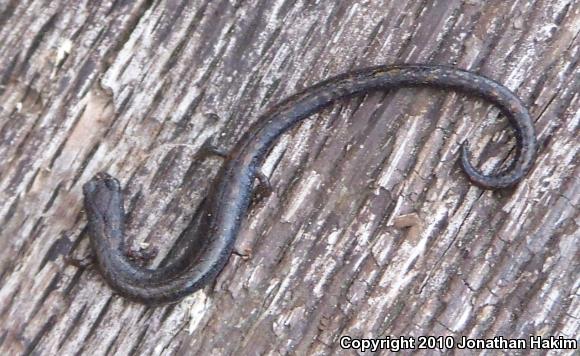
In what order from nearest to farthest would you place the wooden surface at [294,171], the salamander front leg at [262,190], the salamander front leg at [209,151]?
1. the wooden surface at [294,171]
2. the salamander front leg at [262,190]
3. the salamander front leg at [209,151]

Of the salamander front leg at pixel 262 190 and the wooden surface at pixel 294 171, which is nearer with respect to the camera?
the wooden surface at pixel 294 171

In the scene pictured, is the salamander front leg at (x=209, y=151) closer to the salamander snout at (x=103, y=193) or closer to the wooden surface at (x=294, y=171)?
the wooden surface at (x=294, y=171)

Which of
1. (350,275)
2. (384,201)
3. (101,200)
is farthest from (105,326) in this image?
(384,201)

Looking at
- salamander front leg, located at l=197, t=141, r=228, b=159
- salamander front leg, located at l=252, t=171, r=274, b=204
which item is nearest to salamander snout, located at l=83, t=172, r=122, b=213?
salamander front leg, located at l=197, t=141, r=228, b=159

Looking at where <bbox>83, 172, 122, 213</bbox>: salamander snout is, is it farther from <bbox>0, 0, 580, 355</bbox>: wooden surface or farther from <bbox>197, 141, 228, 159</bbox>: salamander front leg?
<bbox>197, 141, 228, 159</bbox>: salamander front leg

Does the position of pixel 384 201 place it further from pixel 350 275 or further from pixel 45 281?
pixel 45 281

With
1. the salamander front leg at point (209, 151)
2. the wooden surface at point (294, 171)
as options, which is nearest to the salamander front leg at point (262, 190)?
the wooden surface at point (294, 171)

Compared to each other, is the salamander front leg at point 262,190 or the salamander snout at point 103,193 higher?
the salamander front leg at point 262,190

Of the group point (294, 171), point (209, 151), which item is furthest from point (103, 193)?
point (294, 171)
